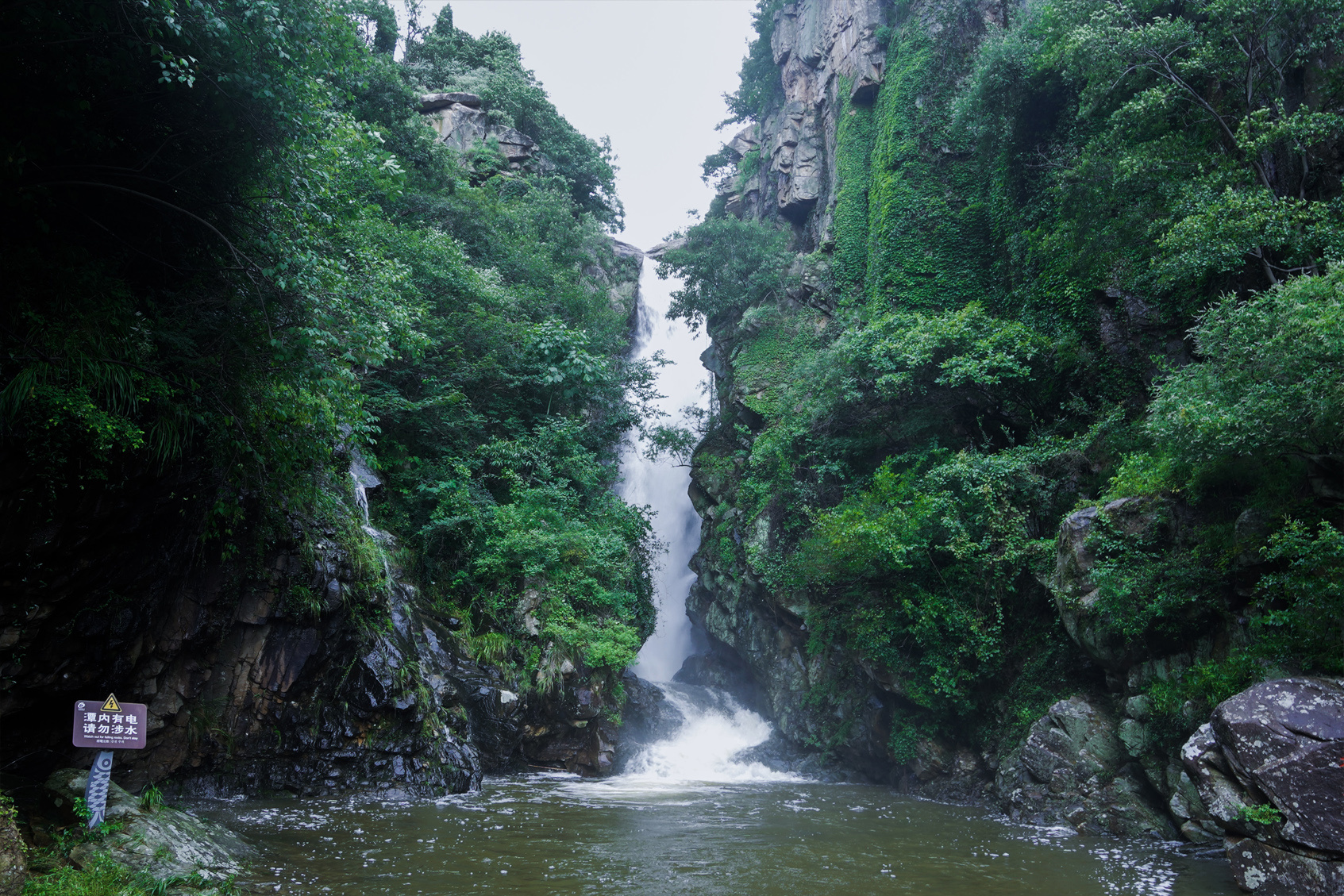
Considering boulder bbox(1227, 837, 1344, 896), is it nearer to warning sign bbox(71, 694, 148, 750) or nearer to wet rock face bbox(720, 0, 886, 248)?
warning sign bbox(71, 694, 148, 750)

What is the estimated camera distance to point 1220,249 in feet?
34.8

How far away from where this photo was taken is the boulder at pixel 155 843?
571 cm

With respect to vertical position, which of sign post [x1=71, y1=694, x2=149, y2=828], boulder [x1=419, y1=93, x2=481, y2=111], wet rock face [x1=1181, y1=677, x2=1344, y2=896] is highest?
boulder [x1=419, y1=93, x2=481, y2=111]

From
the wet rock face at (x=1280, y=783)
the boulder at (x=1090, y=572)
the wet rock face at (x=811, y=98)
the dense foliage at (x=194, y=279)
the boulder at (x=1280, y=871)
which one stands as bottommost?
the boulder at (x=1280, y=871)

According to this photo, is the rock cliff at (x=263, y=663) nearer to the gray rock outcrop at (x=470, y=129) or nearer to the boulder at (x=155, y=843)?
the boulder at (x=155, y=843)

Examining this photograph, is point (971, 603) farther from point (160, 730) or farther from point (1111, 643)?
point (160, 730)

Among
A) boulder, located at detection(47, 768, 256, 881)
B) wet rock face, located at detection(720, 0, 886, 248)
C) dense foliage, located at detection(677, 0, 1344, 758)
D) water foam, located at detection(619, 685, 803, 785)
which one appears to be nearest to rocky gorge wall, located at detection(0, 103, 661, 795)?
boulder, located at detection(47, 768, 256, 881)

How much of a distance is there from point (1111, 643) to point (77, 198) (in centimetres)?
1445

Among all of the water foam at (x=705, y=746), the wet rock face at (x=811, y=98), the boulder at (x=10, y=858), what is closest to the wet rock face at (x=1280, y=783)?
the water foam at (x=705, y=746)

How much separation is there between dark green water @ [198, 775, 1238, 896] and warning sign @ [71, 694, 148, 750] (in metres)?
1.75

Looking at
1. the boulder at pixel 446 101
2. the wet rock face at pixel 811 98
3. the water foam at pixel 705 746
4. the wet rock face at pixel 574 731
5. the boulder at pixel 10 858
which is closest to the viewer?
the boulder at pixel 10 858

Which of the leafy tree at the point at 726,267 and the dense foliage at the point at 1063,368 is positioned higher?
the leafy tree at the point at 726,267

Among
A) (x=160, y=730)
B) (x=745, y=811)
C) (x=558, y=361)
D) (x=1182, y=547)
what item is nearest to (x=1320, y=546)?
(x=1182, y=547)

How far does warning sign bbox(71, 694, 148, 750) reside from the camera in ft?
18.6
